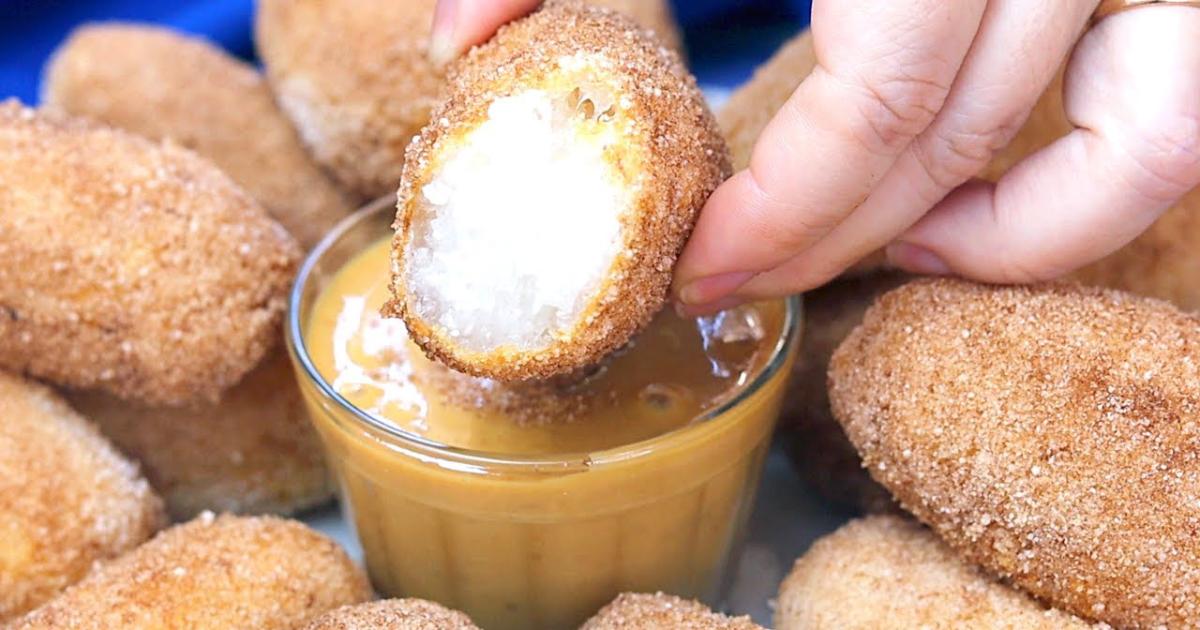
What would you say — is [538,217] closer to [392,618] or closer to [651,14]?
[392,618]

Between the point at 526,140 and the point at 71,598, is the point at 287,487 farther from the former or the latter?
the point at 526,140

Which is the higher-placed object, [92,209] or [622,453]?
[92,209]

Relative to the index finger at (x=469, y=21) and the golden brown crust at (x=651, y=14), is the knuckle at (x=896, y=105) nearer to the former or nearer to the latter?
the index finger at (x=469, y=21)

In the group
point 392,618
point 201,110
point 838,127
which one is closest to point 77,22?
point 201,110

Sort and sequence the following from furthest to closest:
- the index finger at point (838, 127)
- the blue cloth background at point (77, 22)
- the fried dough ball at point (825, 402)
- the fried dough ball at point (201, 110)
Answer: the blue cloth background at point (77, 22) < the fried dough ball at point (201, 110) < the fried dough ball at point (825, 402) < the index finger at point (838, 127)

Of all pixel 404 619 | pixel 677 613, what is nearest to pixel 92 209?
pixel 404 619

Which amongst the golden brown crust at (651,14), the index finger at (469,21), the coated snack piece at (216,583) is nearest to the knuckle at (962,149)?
the index finger at (469,21)
